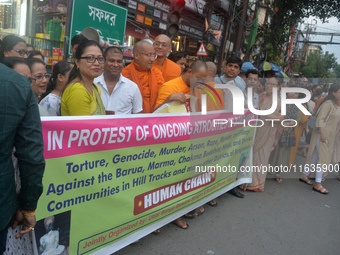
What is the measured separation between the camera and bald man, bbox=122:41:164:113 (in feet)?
11.6

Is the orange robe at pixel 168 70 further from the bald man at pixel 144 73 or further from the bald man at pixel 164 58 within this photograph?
the bald man at pixel 144 73

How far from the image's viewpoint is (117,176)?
7.45 ft

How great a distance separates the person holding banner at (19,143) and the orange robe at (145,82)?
7.52 feet

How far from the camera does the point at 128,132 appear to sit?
229 centimetres

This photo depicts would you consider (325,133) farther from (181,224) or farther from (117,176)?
(117,176)

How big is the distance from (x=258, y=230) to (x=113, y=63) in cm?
261

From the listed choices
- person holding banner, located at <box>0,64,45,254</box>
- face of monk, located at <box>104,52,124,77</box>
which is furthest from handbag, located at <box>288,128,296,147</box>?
person holding banner, located at <box>0,64,45,254</box>

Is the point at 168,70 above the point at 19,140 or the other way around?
above

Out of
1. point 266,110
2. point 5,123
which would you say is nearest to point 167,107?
point 5,123

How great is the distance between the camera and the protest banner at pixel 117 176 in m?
1.91

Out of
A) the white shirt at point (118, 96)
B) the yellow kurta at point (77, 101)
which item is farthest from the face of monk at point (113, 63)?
the yellow kurta at point (77, 101)

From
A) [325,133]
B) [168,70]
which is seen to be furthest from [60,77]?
[325,133]

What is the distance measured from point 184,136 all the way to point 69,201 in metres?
1.32

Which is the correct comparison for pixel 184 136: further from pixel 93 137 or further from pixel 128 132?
pixel 93 137
